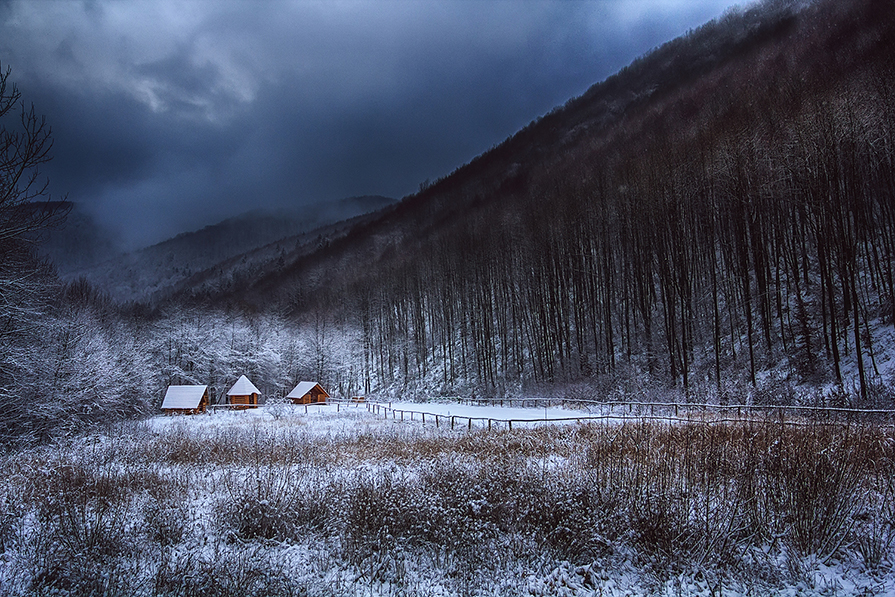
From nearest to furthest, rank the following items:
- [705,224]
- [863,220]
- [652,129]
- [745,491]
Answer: [745,491] → [863,220] → [705,224] → [652,129]

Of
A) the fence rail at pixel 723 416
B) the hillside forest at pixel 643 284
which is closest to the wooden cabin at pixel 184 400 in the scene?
the hillside forest at pixel 643 284

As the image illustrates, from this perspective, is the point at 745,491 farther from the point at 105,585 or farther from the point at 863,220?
the point at 863,220

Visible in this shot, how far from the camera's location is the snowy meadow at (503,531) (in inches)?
→ 210

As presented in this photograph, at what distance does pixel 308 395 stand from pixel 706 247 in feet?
155

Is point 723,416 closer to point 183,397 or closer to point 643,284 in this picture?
point 643,284

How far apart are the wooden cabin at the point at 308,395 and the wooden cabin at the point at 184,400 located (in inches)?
460

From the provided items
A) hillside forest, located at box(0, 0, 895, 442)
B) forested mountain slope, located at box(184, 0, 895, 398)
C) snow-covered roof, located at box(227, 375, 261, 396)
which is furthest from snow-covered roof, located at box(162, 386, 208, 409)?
forested mountain slope, located at box(184, 0, 895, 398)

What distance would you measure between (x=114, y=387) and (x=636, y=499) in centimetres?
3124

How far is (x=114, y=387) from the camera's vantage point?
2706 cm

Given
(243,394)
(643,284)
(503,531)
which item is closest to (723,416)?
(503,531)

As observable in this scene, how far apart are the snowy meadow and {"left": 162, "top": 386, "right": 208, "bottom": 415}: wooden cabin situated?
41145 mm

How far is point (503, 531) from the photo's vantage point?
21.2 ft

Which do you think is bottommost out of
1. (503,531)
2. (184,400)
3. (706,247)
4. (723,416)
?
(184,400)

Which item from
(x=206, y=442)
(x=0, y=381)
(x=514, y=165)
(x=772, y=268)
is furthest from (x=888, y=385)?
(x=514, y=165)
